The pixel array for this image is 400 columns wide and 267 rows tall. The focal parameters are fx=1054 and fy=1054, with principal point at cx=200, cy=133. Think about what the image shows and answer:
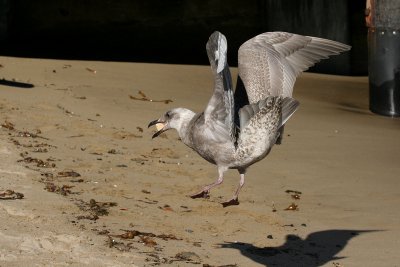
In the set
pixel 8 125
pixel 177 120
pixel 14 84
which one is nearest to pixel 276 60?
pixel 177 120

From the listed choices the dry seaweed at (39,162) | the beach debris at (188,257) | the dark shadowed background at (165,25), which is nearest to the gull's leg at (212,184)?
the beach debris at (188,257)

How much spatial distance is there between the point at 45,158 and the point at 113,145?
1048mm

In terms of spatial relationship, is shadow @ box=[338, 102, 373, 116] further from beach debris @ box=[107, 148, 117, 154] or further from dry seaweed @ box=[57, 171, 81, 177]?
dry seaweed @ box=[57, 171, 81, 177]

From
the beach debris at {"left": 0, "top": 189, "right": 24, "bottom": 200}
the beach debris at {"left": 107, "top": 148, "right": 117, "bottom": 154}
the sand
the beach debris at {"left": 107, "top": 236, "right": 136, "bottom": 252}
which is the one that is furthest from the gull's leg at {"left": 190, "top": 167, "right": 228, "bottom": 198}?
the beach debris at {"left": 107, "top": 148, "right": 117, "bottom": 154}

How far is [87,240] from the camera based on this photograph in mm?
7055

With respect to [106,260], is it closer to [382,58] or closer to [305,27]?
[382,58]

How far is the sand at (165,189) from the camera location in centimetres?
721

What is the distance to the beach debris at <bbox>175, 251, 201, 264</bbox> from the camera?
6.98 m

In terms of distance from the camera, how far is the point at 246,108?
7.74 meters

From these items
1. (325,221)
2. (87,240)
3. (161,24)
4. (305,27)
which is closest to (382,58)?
(305,27)

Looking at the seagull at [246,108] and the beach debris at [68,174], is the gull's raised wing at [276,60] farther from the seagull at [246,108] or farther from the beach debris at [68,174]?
the beach debris at [68,174]

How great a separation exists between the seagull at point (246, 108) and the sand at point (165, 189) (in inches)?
23.1

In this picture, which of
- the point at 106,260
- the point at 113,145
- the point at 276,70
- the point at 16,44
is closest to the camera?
the point at 106,260

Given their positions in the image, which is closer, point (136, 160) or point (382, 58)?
point (136, 160)
